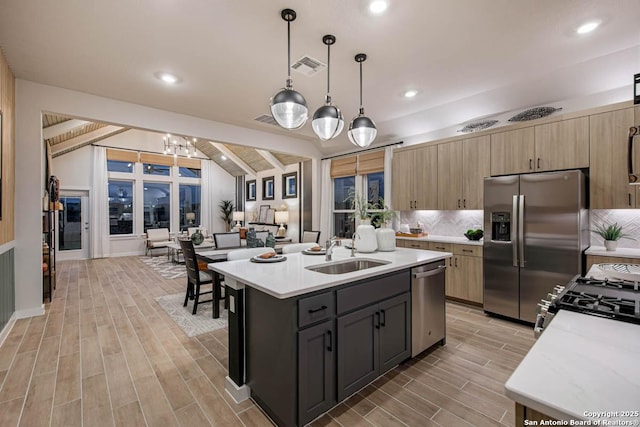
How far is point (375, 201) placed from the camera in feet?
19.0

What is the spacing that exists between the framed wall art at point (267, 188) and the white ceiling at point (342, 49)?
200 inches

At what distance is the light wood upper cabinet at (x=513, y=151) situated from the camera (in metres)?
3.50

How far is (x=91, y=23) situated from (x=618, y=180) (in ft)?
17.1

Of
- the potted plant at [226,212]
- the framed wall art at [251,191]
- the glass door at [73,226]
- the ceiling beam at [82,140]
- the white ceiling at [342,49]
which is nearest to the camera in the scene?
the white ceiling at [342,49]

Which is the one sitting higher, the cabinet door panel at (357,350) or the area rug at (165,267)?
the cabinet door panel at (357,350)

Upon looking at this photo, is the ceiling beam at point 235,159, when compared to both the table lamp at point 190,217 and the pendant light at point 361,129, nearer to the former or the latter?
the table lamp at point 190,217

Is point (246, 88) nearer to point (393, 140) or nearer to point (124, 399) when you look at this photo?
point (393, 140)

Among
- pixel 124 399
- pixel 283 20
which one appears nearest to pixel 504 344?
pixel 124 399

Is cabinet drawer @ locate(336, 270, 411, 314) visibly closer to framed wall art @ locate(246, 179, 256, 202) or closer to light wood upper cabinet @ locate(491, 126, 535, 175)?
light wood upper cabinet @ locate(491, 126, 535, 175)

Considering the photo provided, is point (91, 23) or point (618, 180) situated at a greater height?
point (91, 23)

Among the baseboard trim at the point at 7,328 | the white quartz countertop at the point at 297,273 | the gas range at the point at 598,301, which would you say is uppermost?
the gas range at the point at 598,301

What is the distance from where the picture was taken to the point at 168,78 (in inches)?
136

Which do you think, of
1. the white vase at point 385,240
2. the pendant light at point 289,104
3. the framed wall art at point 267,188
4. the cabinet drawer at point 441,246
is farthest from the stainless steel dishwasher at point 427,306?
the framed wall art at point 267,188

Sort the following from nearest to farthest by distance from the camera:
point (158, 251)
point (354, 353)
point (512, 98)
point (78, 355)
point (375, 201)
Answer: point (354, 353), point (78, 355), point (512, 98), point (375, 201), point (158, 251)
